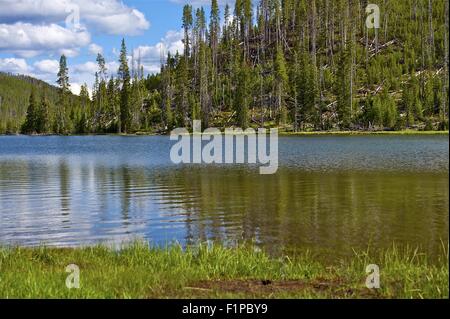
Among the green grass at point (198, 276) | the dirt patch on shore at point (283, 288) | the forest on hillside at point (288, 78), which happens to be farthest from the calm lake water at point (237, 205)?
the forest on hillside at point (288, 78)

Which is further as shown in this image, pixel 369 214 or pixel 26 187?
pixel 26 187

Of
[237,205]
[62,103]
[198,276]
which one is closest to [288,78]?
[62,103]

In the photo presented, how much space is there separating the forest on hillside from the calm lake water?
7361 cm

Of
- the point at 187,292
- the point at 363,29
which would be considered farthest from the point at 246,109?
the point at 187,292

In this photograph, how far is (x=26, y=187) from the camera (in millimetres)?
39000

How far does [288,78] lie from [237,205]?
399 ft

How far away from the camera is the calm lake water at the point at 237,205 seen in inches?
835

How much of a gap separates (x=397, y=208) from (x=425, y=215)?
8.12ft

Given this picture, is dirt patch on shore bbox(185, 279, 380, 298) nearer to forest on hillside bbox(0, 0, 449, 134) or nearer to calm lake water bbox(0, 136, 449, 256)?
calm lake water bbox(0, 136, 449, 256)

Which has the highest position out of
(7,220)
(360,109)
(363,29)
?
(363,29)

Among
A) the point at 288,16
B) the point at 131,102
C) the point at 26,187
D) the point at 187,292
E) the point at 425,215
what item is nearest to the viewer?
the point at 187,292

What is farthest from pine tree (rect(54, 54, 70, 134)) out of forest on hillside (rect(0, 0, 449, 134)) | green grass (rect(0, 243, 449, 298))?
green grass (rect(0, 243, 449, 298))

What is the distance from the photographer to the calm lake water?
69.6ft
